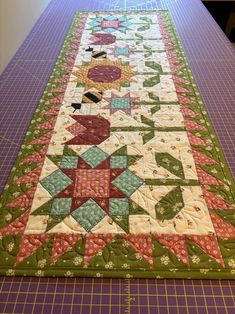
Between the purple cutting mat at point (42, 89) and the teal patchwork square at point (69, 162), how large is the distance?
0.21 meters

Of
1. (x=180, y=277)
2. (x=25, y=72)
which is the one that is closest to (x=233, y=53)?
(x=25, y=72)

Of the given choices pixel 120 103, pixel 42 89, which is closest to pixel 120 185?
pixel 120 103

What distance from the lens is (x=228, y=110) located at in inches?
54.2

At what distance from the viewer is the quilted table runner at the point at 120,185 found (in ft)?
2.76

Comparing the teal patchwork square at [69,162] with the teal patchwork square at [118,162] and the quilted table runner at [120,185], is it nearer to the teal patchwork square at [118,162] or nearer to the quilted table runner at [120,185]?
the quilted table runner at [120,185]

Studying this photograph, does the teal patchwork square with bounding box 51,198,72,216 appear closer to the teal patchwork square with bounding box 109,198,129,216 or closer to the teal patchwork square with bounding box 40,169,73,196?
the teal patchwork square with bounding box 40,169,73,196

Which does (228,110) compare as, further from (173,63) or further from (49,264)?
(49,264)

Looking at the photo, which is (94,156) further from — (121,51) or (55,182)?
(121,51)

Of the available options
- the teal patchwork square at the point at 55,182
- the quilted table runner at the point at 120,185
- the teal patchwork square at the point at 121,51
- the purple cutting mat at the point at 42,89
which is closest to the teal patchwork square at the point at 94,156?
the quilted table runner at the point at 120,185

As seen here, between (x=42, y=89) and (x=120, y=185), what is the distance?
0.81m

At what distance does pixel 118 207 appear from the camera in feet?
3.18

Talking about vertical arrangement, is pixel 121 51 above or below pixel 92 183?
above

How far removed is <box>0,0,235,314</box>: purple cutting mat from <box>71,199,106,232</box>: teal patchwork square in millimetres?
176

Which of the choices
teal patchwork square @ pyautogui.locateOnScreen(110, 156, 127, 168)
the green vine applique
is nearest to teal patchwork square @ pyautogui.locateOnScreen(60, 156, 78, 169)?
teal patchwork square @ pyautogui.locateOnScreen(110, 156, 127, 168)
